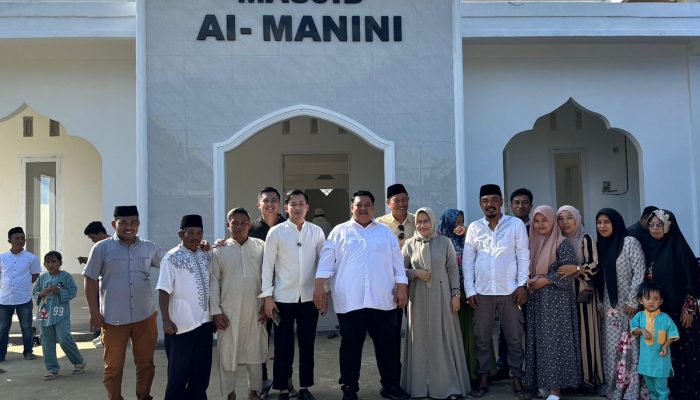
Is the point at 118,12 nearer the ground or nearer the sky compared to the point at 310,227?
nearer the sky

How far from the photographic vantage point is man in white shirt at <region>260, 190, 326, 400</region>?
4.74 m

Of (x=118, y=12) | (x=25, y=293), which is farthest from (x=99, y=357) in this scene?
(x=118, y=12)

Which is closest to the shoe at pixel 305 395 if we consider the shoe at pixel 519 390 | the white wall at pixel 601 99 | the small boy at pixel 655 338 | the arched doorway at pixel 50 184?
the shoe at pixel 519 390

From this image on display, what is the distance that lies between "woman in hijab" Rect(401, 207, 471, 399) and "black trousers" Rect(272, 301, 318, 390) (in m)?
0.80

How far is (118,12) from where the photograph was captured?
7.22 m

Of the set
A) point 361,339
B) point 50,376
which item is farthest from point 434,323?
point 50,376

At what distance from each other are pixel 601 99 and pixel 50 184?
26.3 feet

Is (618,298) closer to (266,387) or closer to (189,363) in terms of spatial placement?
(266,387)

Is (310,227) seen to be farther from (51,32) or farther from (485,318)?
(51,32)

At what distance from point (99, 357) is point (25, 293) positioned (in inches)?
41.7

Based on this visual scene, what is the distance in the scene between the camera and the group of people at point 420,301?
4543mm

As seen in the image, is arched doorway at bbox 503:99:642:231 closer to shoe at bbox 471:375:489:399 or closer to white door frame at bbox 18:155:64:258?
shoe at bbox 471:375:489:399

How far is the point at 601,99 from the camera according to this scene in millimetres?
7879

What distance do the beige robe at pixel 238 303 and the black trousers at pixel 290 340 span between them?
0.40ft
